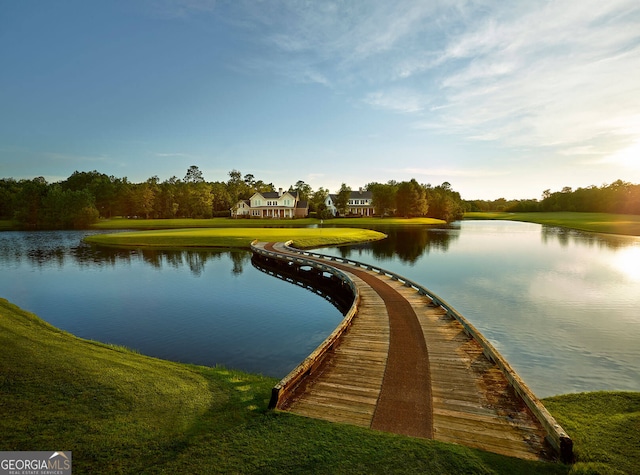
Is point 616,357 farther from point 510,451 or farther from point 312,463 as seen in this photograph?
point 312,463

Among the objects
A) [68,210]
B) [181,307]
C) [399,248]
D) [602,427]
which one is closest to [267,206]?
[68,210]

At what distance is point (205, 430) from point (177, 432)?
0.55 metres

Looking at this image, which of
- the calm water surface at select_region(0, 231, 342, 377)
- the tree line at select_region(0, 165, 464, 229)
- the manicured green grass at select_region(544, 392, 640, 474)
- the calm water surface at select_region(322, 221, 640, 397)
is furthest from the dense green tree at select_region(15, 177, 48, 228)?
the manicured green grass at select_region(544, 392, 640, 474)

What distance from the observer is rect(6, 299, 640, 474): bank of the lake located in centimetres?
584

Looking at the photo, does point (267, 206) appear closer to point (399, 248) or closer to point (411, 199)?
point (411, 199)

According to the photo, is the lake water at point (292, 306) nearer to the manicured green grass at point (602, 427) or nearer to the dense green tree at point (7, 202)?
the manicured green grass at point (602, 427)

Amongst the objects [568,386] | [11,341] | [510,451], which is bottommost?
[568,386]

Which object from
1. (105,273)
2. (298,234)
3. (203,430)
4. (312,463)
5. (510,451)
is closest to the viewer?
(312,463)

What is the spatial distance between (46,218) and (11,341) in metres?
104

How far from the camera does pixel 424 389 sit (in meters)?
8.75

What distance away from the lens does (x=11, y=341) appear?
1027cm

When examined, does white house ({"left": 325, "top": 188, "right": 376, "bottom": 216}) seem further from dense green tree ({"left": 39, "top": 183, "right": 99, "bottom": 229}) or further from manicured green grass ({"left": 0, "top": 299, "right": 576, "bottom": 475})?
manicured green grass ({"left": 0, "top": 299, "right": 576, "bottom": 475})

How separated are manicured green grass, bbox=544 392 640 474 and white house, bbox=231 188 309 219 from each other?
3717 inches

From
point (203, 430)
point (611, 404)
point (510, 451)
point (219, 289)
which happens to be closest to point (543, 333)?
point (611, 404)
